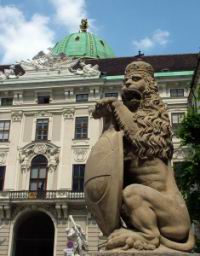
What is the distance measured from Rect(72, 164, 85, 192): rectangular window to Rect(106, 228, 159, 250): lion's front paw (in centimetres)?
2528

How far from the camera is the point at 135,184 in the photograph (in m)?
4.79

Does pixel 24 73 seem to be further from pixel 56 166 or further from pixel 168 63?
pixel 168 63

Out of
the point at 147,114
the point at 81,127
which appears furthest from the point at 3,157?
the point at 147,114

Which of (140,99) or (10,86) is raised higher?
(10,86)

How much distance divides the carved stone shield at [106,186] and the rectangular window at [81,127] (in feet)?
88.1

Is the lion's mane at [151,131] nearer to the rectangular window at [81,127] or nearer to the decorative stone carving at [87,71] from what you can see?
the rectangular window at [81,127]

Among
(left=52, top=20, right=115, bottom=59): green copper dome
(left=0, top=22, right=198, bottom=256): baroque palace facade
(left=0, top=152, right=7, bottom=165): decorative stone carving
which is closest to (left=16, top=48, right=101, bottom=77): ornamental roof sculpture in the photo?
(left=0, top=22, right=198, bottom=256): baroque palace facade

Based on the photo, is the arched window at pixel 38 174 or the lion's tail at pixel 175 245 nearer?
the lion's tail at pixel 175 245

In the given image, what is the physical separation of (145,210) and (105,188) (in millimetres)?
463

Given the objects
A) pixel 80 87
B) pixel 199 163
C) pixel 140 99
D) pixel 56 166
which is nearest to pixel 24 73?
pixel 80 87

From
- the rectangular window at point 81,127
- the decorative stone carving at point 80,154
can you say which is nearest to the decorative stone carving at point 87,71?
the rectangular window at point 81,127

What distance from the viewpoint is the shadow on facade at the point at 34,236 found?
30281 mm

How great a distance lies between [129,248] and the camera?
4383mm

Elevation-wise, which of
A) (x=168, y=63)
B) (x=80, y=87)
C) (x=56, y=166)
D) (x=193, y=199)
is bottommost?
(x=193, y=199)
